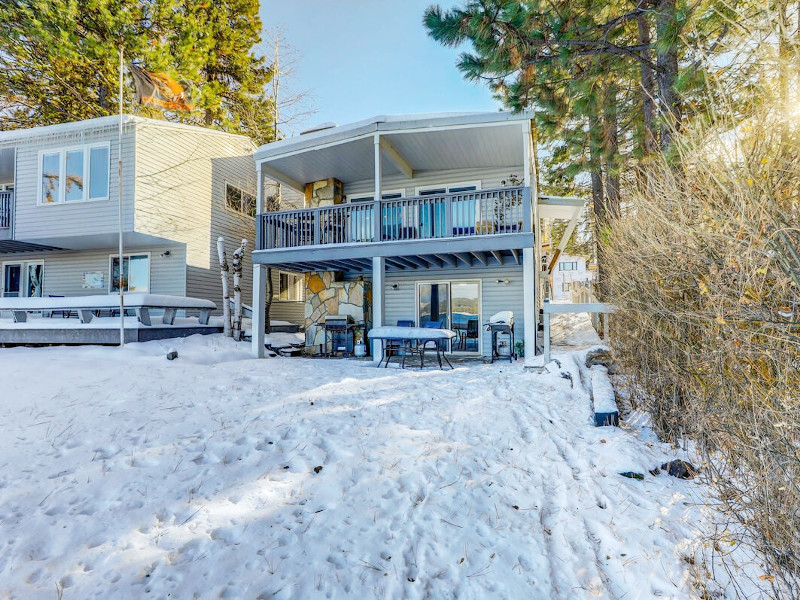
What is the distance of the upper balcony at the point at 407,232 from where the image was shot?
8.37m

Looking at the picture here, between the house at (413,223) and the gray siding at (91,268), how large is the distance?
13.9 feet

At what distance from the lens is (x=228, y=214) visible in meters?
14.6

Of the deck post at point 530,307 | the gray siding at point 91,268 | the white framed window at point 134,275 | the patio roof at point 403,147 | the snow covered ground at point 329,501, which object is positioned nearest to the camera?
the snow covered ground at point 329,501

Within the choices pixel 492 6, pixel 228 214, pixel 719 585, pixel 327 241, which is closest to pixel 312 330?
pixel 327 241

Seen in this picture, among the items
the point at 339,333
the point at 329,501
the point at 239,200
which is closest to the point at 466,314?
the point at 339,333

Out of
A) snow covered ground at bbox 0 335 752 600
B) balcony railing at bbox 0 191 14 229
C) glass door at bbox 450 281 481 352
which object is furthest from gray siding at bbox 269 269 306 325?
snow covered ground at bbox 0 335 752 600

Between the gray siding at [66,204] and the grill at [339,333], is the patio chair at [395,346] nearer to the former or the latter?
the grill at [339,333]

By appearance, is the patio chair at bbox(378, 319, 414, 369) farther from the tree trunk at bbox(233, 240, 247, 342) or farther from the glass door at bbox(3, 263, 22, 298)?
the glass door at bbox(3, 263, 22, 298)

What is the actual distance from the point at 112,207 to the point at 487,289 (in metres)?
10.6

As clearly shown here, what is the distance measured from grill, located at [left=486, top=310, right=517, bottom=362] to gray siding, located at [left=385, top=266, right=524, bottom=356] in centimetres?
50

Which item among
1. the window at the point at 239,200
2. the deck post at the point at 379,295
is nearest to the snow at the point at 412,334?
the deck post at the point at 379,295

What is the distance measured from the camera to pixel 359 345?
10414mm

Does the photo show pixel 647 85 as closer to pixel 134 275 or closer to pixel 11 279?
pixel 134 275

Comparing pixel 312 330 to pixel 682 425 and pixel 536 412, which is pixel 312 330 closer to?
pixel 536 412
